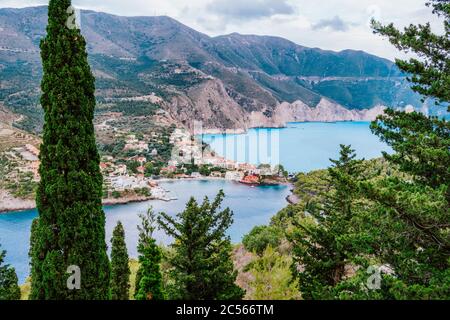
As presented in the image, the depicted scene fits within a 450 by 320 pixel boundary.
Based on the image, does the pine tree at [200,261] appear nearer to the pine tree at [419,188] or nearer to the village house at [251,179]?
the pine tree at [419,188]

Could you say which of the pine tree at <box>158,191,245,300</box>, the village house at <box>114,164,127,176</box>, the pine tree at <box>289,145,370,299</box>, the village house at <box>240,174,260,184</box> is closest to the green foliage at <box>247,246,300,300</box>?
the pine tree at <box>289,145,370,299</box>

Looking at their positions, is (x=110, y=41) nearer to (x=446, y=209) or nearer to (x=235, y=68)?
(x=235, y=68)

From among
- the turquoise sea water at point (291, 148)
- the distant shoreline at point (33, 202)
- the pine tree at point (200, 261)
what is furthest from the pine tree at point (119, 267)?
the turquoise sea water at point (291, 148)

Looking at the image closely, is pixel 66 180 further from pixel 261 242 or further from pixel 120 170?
pixel 120 170

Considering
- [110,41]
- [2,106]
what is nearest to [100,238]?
[2,106]

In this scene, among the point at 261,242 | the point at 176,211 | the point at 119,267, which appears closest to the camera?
the point at 119,267

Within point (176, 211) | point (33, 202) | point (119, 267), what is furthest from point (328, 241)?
point (33, 202)
